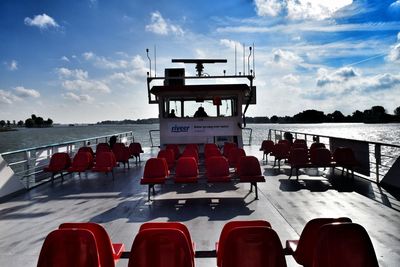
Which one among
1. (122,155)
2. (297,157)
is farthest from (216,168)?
(122,155)

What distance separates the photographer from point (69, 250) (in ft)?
7.22

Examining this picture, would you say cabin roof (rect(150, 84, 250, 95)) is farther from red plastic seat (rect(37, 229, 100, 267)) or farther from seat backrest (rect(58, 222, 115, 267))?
red plastic seat (rect(37, 229, 100, 267))

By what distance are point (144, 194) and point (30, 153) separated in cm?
382

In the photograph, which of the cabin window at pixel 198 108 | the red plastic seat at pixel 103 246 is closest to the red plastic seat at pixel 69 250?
the red plastic seat at pixel 103 246

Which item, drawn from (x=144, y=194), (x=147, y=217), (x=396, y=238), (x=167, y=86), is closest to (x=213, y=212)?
(x=147, y=217)

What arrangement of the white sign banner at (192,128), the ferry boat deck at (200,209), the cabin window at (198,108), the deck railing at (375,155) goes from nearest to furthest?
the ferry boat deck at (200,209) < the deck railing at (375,155) < the white sign banner at (192,128) < the cabin window at (198,108)

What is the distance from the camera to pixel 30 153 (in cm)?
866

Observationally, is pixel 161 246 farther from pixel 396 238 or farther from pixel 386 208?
pixel 386 208

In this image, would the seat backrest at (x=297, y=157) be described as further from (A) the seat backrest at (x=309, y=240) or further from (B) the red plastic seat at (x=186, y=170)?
(A) the seat backrest at (x=309, y=240)

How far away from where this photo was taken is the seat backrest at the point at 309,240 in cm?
250

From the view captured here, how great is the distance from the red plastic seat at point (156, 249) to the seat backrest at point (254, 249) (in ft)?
1.14

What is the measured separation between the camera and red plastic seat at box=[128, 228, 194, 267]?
6.86ft

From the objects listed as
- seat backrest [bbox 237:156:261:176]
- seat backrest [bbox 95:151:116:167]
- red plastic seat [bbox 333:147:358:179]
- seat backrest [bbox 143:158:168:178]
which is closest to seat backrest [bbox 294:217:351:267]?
seat backrest [bbox 237:156:261:176]

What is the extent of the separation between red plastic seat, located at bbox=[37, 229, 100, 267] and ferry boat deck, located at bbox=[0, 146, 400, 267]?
1.47 m
